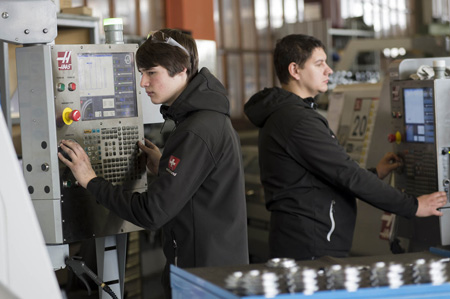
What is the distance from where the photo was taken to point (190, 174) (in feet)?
8.87

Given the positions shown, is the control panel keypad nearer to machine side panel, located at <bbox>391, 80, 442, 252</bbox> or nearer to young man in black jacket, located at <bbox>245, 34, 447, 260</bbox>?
young man in black jacket, located at <bbox>245, 34, 447, 260</bbox>

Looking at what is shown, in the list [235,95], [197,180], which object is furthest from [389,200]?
[235,95]

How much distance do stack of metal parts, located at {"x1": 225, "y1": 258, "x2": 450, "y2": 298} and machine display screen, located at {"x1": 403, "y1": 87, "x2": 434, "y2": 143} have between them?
84.1 inches

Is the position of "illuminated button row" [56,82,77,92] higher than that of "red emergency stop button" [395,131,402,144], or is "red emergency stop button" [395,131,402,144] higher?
"illuminated button row" [56,82,77,92]

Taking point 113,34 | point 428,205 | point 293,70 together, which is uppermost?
point 113,34

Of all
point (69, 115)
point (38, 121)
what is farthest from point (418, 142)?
point (38, 121)

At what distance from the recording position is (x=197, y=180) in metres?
2.73

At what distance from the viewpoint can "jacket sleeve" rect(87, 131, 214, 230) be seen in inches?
106

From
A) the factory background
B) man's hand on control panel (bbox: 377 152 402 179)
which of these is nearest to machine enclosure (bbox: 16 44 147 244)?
the factory background

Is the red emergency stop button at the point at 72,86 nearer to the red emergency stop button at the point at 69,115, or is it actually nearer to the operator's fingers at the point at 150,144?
the red emergency stop button at the point at 69,115

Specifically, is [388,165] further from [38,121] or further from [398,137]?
[38,121]

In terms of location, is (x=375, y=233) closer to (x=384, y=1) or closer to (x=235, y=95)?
(x=235, y=95)

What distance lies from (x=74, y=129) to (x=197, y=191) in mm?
775

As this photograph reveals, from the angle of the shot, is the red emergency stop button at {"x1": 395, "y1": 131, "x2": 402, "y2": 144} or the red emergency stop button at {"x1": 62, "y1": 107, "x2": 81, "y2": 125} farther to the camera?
the red emergency stop button at {"x1": 395, "y1": 131, "x2": 402, "y2": 144}
